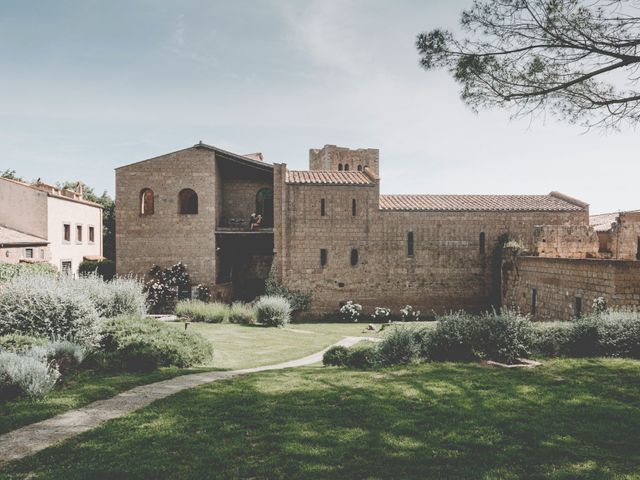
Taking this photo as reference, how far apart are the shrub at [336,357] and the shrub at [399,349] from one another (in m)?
0.84

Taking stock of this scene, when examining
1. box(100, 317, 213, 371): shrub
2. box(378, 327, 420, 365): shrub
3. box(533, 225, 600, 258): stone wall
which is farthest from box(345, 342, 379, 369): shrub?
box(533, 225, 600, 258): stone wall

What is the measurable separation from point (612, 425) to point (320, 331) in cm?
1345

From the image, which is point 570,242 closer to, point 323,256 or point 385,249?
point 385,249

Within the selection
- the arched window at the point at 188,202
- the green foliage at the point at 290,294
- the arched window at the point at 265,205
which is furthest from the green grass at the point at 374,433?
the arched window at the point at 265,205

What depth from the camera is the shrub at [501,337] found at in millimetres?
10094

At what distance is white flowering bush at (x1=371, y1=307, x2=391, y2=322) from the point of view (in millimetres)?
22156

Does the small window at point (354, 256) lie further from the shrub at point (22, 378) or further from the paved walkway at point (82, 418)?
the shrub at point (22, 378)

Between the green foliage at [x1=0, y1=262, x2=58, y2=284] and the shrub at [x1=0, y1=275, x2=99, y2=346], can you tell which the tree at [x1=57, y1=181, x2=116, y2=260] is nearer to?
the green foliage at [x1=0, y1=262, x2=58, y2=284]

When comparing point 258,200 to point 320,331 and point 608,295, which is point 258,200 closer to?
point 320,331

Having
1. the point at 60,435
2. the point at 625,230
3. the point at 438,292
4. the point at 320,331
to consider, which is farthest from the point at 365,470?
the point at 438,292

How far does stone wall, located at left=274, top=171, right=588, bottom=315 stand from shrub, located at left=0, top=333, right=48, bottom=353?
13.9 metres

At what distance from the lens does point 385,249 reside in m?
23.1

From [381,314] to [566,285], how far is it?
8.75 meters

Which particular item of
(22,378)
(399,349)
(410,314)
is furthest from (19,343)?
(410,314)
